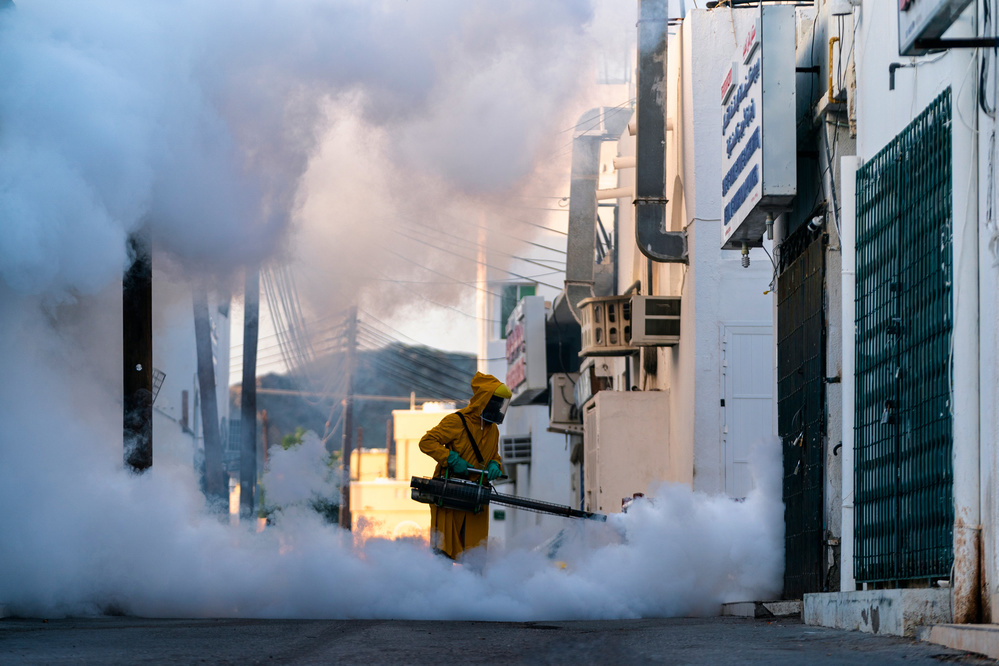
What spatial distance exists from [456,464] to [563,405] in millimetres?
12924

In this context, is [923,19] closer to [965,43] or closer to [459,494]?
[965,43]

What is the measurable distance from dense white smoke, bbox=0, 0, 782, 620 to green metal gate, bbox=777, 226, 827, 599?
1.67ft

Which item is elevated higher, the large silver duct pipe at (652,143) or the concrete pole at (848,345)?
the large silver duct pipe at (652,143)

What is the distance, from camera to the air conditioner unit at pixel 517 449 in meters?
31.7

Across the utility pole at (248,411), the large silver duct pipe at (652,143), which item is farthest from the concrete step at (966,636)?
the utility pole at (248,411)

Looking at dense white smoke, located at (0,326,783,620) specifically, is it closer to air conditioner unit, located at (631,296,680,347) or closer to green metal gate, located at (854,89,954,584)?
green metal gate, located at (854,89,954,584)

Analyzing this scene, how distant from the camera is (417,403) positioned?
6066cm

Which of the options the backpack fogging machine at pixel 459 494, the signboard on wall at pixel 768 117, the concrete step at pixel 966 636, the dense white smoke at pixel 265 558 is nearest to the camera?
the concrete step at pixel 966 636

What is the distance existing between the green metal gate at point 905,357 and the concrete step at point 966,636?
0.48 m

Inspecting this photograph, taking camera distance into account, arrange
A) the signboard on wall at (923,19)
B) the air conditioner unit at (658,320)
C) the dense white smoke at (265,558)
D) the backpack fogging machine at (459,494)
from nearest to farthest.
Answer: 1. the signboard on wall at (923,19)
2. the dense white smoke at (265,558)
3. the backpack fogging machine at (459,494)
4. the air conditioner unit at (658,320)

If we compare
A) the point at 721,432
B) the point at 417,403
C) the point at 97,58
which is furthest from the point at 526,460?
the point at 417,403

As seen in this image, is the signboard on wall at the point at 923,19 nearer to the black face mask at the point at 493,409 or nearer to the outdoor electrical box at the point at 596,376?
the black face mask at the point at 493,409

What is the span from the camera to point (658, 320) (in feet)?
50.2

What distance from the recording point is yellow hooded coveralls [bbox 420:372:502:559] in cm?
1081
